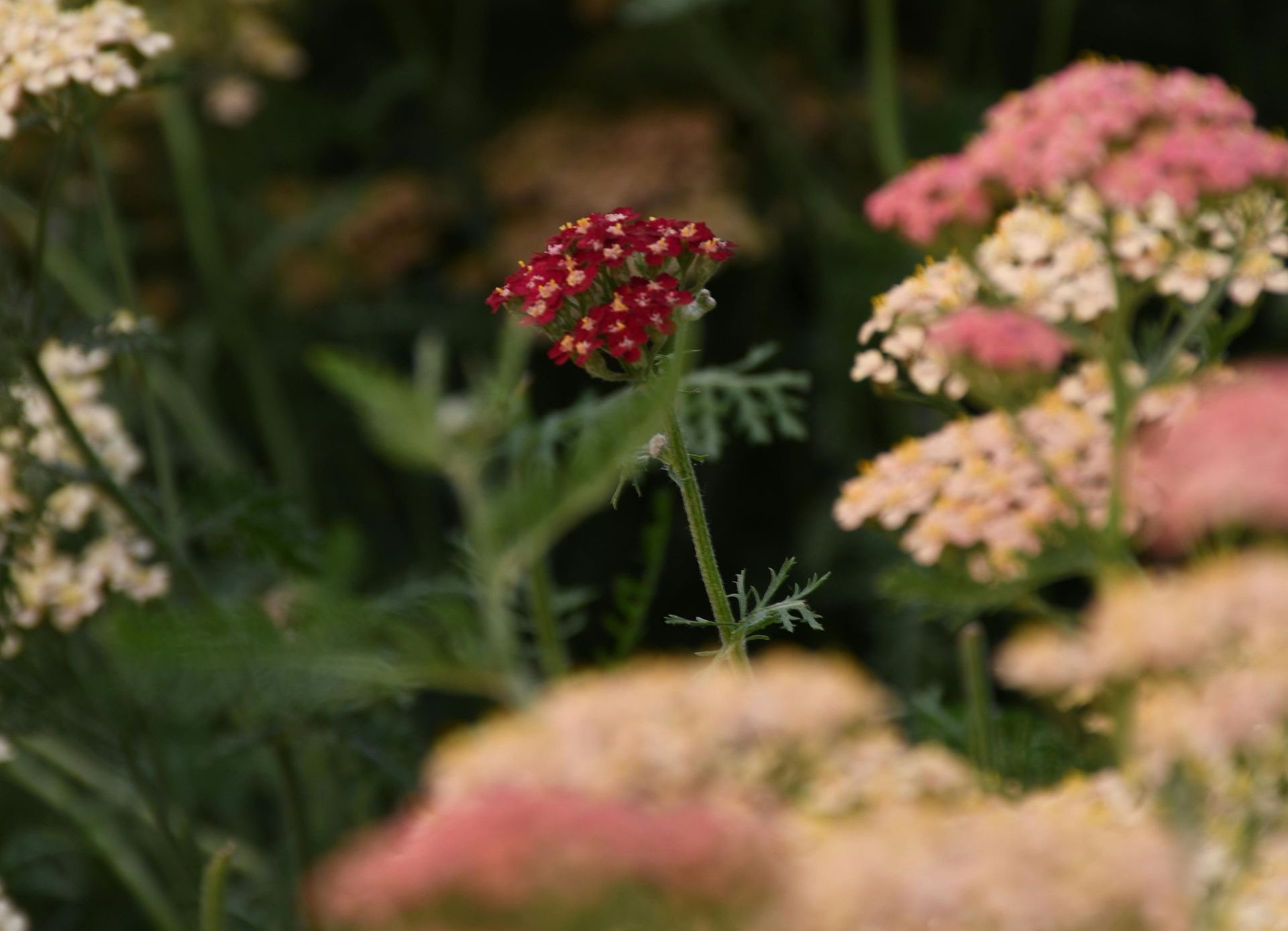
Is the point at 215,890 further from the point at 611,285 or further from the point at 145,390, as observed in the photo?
the point at 145,390

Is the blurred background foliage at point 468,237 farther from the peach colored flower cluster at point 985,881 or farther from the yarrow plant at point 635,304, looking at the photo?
the peach colored flower cluster at point 985,881

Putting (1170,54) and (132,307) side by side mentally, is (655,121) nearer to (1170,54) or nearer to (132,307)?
(1170,54)

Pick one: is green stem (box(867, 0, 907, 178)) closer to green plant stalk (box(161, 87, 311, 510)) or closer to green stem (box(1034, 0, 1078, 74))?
green stem (box(1034, 0, 1078, 74))

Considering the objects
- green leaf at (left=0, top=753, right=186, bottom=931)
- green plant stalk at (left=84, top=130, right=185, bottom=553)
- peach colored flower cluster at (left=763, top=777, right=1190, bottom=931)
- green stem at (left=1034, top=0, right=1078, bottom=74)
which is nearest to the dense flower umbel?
peach colored flower cluster at (left=763, top=777, right=1190, bottom=931)

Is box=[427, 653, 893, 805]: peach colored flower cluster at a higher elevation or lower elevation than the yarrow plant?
lower

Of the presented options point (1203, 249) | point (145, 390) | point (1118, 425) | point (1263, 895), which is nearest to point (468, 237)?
point (145, 390)

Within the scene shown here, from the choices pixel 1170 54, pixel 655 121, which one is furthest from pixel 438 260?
pixel 1170 54

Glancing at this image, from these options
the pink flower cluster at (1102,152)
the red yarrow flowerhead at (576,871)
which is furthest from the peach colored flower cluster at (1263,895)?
the pink flower cluster at (1102,152)
